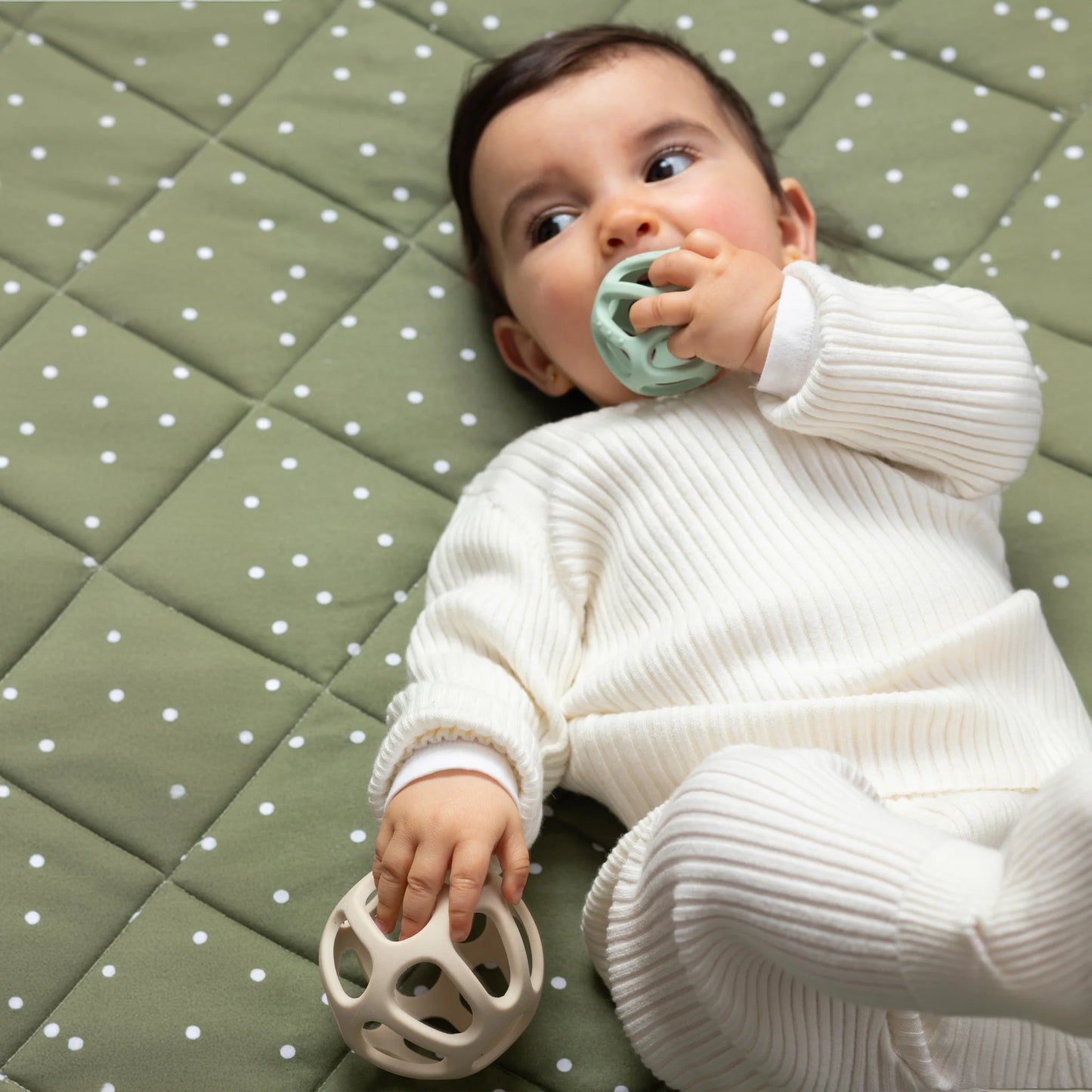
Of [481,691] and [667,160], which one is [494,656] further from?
[667,160]

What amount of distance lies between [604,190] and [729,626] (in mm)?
427

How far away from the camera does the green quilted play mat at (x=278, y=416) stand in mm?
1107

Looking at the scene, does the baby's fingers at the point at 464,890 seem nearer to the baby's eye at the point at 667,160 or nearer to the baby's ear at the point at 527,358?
the baby's ear at the point at 527,358

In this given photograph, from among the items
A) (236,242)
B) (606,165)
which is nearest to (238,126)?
(236,242)

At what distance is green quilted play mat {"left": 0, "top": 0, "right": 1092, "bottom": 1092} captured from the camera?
1107 mm

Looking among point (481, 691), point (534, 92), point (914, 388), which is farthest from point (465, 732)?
point (534, 92)

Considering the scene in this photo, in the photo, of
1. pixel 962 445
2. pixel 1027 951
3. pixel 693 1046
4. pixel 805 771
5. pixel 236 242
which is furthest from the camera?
pixel 236 242

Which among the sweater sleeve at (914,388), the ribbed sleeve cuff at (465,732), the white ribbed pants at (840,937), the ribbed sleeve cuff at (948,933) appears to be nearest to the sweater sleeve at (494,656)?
the ribbed sleeve cuff at (465,732)

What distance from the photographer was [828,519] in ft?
3.59

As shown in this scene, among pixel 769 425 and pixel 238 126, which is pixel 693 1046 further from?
pixel 238 126

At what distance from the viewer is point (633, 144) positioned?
A: 1186 millimetres

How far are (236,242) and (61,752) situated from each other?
22.3 inches

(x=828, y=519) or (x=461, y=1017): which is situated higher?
(x=828, y=519)

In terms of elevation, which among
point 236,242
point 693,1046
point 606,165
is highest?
point 606,165
